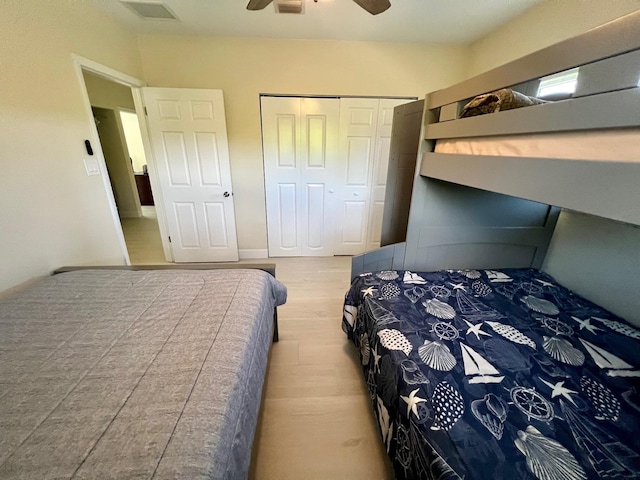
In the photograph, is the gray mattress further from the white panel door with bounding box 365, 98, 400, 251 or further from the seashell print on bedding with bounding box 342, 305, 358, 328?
the white panel door with bounding box 365, 98, 400, 251

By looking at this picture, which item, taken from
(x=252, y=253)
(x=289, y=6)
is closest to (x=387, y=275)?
(x=252, y=253)

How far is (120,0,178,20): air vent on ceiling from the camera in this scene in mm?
1943

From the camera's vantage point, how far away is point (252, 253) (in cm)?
326

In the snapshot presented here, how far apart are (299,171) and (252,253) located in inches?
49.7

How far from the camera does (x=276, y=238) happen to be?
3.21 meters

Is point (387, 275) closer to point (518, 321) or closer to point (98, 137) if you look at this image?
point (518, 321)

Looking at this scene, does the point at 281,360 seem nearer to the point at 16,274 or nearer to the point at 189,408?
the point at 189,408

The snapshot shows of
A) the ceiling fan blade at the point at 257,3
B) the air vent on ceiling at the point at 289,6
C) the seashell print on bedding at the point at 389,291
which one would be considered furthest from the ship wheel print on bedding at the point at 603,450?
the air vent on ceiling at the point at 289,6

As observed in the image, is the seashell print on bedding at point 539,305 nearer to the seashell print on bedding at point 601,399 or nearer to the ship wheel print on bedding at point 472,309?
the ship wheel print on bedding at point 472,309

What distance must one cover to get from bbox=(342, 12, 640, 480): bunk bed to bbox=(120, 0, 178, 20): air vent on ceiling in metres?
2.32

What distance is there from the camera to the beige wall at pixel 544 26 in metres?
1.57

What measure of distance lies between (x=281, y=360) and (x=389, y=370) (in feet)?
2.82

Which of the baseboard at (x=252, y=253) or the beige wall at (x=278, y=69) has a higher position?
the beige wall at (x=278, y=69)

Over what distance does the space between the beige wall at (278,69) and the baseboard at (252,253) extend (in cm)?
111
